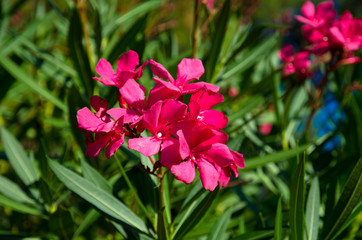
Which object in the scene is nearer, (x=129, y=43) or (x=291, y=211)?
(x=291, y=211)

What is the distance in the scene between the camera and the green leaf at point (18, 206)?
2.67 feet

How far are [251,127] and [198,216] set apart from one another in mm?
749

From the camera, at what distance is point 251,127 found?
55.5 inches

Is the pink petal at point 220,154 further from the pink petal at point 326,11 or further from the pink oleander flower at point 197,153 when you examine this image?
the pink petal at point 326,11

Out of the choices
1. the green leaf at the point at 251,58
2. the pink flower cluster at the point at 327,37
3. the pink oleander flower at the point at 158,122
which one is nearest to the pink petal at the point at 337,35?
the pink flower cluster at the point at 327,37

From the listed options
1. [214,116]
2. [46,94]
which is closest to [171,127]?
[214,116]

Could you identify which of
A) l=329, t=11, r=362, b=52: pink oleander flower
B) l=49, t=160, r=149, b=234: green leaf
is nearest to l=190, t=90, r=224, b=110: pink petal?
l=49, t=160, r=149, b=234: green leaf

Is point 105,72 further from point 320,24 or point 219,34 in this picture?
point 320,24

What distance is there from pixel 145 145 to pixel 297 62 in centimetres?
83

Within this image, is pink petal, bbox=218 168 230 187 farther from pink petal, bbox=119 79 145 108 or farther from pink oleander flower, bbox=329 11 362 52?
pink oleander flower, bbox=329 11 362 52

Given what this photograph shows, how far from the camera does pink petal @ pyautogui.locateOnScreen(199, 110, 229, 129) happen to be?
0.60 metres

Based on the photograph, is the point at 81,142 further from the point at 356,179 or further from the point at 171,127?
the point at 356,179

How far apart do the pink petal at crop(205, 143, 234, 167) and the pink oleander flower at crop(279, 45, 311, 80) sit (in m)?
0.77

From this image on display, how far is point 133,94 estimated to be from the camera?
2.05 feet
